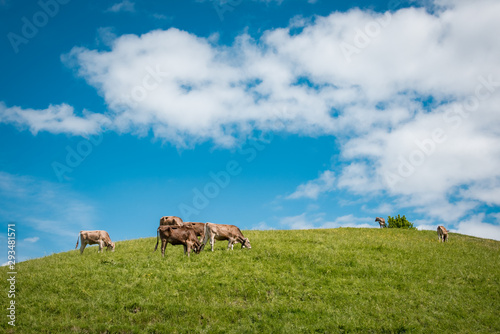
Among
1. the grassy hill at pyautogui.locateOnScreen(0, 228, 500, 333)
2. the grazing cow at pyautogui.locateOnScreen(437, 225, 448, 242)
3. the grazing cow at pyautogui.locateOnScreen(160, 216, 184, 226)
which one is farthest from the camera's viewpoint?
the grazing cow at pyautogui.locateOnScreen(437, 225, 448, 242)

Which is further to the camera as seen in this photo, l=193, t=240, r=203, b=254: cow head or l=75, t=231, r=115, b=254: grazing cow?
l=75, t=231, r=115, b=254: grazing cow

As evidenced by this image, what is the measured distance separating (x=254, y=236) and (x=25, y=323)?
20444 mm

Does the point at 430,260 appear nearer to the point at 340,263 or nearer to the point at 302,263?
the point at 340,263

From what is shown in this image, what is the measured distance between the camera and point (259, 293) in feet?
64.7

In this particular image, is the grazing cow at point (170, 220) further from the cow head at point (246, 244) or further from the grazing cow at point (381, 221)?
the grazing cow at point (381, 221)

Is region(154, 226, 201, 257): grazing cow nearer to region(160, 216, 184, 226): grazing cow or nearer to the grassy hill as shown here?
the grassy hill

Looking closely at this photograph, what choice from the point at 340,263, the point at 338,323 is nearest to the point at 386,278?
the point at 340,263

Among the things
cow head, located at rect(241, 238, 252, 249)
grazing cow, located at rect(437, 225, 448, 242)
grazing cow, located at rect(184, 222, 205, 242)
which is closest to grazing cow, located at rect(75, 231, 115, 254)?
grazing cow, located at rect(184, 222, 205, 242)

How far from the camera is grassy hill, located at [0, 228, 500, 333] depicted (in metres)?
17.4

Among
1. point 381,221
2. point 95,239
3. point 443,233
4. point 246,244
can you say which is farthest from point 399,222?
point 95,239

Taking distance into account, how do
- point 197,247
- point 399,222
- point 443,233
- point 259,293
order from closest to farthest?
point 259,293
point 197,247
point 443,233
point 399,222

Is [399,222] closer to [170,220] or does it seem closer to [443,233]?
[443,233]

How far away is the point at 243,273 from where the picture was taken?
21750mm

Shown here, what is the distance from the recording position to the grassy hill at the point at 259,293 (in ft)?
57.1
